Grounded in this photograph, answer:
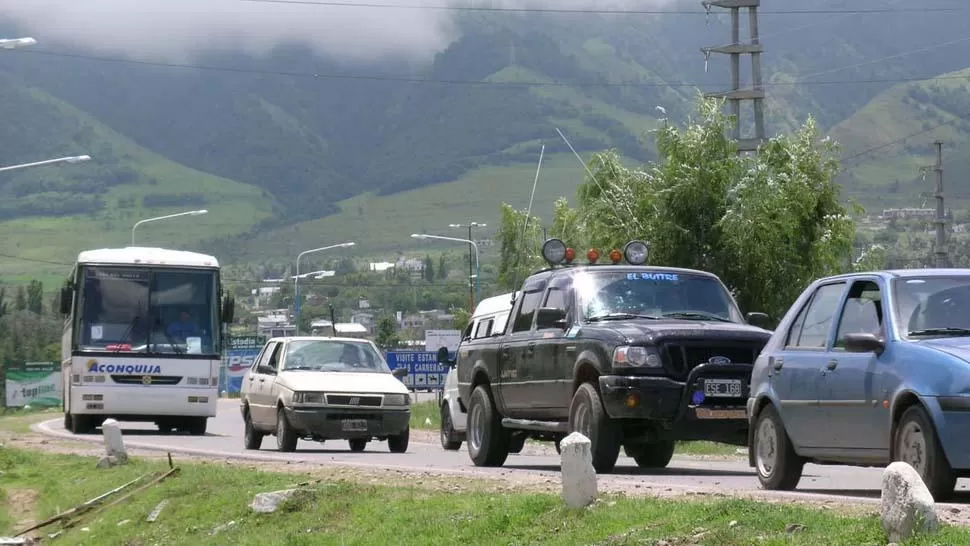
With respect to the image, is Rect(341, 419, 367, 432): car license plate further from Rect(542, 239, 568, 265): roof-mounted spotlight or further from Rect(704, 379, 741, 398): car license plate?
Rect(704, 379, 741, 398): car license plate

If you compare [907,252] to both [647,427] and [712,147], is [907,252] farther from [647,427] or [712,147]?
[647,427]

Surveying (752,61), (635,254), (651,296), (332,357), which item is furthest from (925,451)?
(752,61)

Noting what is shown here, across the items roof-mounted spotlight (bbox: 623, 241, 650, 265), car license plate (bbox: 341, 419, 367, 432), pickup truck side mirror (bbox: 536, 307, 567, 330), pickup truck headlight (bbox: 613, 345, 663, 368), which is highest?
roof-mounted spotlight (bbox: 623, 241, 650, 265)

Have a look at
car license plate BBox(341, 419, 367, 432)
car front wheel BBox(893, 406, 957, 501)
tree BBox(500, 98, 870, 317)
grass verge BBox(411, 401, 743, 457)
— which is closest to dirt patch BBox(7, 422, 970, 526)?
car front wheel BBox(893, 406, 957, 501)

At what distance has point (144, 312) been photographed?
105 feet

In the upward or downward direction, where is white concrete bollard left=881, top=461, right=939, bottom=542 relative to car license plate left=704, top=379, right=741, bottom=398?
downward

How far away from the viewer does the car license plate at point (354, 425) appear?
23.7 m

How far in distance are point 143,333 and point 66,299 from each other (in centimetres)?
156

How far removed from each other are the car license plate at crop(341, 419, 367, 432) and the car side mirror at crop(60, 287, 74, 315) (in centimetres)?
978

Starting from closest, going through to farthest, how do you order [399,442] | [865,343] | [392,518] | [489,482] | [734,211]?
[865,343]
[392,518]
[489,482]
[399,442]
[734,211]

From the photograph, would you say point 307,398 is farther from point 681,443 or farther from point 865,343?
point 865,343

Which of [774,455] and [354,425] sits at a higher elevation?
Result: [774,455]

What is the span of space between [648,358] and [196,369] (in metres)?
18.0

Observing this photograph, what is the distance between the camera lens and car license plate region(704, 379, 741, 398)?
15781mm
